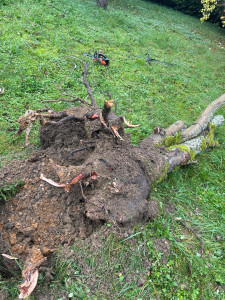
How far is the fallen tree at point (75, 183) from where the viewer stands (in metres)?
2.31

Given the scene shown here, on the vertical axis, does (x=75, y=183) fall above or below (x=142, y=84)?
below

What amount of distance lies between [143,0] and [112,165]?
50.8 feet

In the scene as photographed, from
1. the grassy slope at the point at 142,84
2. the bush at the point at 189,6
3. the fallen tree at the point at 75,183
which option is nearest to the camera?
the fallen tree at the point at 75,183

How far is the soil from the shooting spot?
2326mm

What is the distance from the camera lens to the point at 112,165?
8.94 ft

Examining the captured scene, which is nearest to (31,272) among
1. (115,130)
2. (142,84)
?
(115,130)

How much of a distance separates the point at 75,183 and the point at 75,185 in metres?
0.09

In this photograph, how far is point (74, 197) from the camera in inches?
101

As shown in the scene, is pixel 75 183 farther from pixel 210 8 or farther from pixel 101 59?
pixel 210 8

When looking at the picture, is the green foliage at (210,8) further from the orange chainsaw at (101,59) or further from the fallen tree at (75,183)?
the fallen tree at (75,183)

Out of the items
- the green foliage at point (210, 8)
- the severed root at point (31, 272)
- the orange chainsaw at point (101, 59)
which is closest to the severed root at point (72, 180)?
the severed root at point (31, 272)

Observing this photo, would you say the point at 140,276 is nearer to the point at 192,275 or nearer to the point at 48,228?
the point at 192,275

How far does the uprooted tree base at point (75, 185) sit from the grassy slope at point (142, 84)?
1.22 ft

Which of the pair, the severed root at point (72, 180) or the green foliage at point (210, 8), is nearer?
the severed root at point (72, 180)
